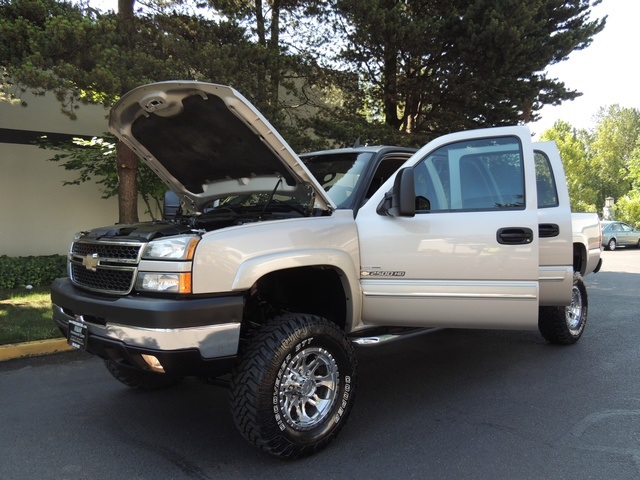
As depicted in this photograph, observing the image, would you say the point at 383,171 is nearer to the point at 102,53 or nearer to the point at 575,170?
the point at 102,53

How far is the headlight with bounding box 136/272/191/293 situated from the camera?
A: 276cm

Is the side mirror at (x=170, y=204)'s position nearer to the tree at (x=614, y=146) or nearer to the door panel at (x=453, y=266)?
the door panel at (x=453, y=266)

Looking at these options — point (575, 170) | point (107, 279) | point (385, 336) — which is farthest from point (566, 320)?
point (575, 170)

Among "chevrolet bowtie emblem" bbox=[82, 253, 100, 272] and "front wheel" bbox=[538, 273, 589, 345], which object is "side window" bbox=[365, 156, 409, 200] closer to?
"chevrolet bowtie emblem" bbox=[82, 253, 100, 272]

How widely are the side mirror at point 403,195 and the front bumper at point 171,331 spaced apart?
53.7 inches

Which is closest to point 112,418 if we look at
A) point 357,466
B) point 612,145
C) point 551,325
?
point 357,466

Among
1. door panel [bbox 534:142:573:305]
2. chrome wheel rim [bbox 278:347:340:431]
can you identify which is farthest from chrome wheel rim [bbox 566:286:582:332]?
chrome wheel rim [bbox 278:347:340:431]

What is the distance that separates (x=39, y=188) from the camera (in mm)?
11164

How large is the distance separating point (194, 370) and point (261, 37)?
9500 millimetres

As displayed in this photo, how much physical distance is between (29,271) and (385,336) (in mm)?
8148

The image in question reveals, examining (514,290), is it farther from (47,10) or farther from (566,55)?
(566,55)

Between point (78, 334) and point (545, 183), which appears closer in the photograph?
point (78, 334)

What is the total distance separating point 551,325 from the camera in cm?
559

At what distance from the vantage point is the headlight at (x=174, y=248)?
2771 mm
